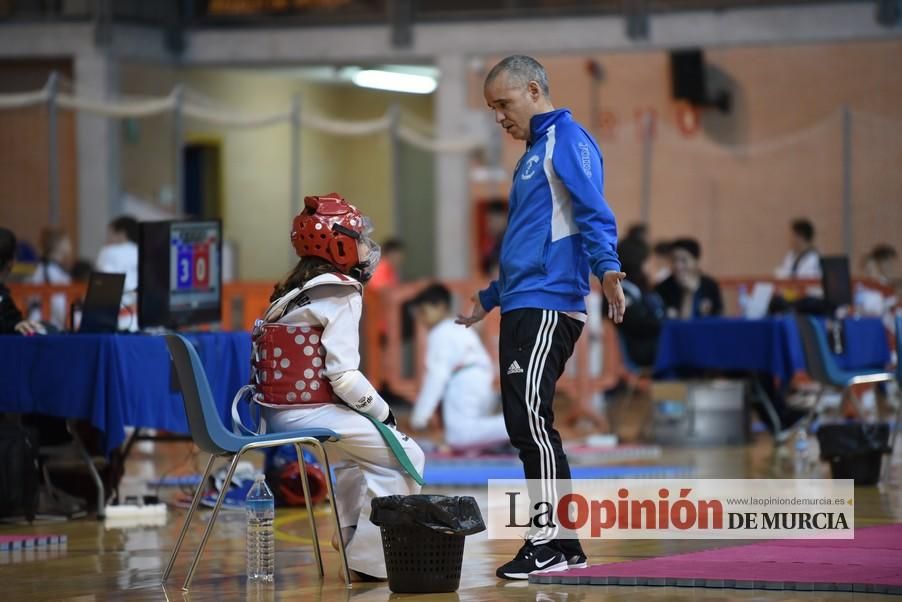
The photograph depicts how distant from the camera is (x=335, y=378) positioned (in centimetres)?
517

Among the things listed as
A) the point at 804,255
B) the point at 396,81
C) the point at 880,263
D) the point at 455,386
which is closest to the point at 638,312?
the point at 455,386

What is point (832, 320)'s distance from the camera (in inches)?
421

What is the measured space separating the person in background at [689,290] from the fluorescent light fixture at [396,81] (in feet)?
34.5

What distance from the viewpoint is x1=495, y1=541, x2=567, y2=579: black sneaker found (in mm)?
5066

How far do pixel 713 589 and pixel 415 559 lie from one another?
0.95 m

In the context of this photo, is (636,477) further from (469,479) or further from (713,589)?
(713,589)

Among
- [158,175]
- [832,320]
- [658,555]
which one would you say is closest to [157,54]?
[158,175]

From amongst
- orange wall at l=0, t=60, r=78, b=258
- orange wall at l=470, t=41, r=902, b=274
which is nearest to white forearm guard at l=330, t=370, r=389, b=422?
orange wall at l=0, t=60, r=78, b=258

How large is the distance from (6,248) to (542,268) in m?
3.40

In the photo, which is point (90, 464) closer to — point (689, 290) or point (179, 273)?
point (179, 273)

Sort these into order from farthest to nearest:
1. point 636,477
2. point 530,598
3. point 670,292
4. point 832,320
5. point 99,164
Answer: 1. point 99,164
2. point 670,292
3. point 832,320
4. point 636,477
5. point 530,598

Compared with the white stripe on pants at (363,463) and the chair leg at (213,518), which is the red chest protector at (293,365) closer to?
the white stripe on pants at (363,463)

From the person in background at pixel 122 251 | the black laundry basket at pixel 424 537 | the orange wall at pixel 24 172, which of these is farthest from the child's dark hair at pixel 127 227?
the black laundry basket at pixel 424 537

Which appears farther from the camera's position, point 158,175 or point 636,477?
point 158,175
